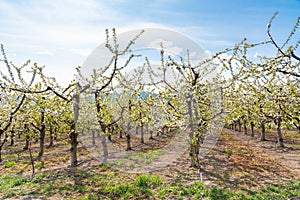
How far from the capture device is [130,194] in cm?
821

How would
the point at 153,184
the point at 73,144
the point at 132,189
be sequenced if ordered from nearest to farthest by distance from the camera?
the point at 132,189
the point at 153,184
the point at 73,144

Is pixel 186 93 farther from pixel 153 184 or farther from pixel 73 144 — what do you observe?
pixel 73 144

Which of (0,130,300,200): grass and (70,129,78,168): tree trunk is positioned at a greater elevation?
(70,129,78,168): tree trunk

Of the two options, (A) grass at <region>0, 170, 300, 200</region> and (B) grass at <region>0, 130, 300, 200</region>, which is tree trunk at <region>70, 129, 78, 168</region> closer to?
(B) grass at <region>0, 130, 300, 200</region>

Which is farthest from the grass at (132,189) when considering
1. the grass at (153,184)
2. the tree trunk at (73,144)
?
the tree trunk at (73,144)

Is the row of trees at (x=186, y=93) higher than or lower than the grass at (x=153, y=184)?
higher

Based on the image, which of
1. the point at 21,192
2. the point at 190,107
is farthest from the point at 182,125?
the point at 21,192

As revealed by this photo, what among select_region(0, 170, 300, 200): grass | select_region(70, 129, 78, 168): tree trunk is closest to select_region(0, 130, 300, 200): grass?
select_region(0, 170, 300, 200): grass

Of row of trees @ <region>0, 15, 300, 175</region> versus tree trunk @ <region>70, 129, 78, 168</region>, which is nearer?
row of trees @ <region>0, 15, 300, 175</region>

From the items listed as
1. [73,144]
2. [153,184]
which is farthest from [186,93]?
[73,144]

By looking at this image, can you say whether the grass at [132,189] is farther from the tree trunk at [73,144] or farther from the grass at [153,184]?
the tree trunk at [73,144]

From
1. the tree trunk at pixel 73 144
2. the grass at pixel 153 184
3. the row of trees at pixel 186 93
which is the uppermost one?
the row of trees at pixel 186 93

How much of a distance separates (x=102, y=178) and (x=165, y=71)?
5.58 metres

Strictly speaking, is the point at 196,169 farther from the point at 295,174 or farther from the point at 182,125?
the point at 295,174
